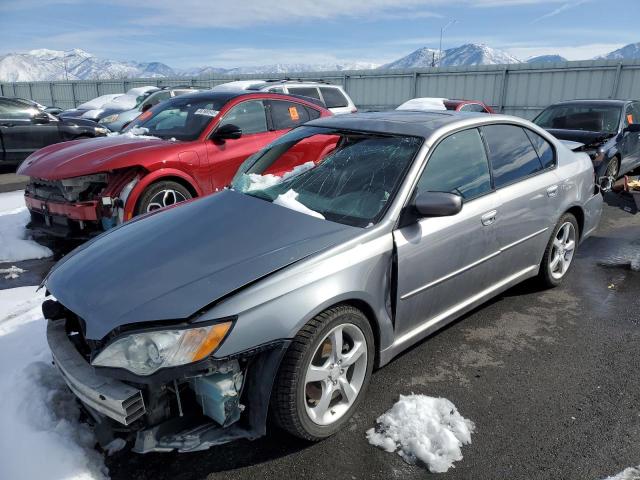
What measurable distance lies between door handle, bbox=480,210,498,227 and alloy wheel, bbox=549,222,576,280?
1150 millimetres

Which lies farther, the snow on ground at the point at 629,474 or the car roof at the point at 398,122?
the car roof at the point at 398,122

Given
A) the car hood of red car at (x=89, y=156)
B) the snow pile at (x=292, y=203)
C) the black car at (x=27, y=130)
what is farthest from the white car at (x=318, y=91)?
the snow pile at (x=292, y=203)

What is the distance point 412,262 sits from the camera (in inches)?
104

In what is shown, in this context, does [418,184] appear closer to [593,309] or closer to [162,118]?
[593,309]

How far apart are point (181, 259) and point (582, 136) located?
7642 millimetres

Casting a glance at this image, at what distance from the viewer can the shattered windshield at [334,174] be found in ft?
A: 9.05

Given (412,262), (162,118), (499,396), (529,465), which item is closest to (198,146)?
(162,118)

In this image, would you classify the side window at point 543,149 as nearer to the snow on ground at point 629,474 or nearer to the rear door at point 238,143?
the snow on ground at point 629,474

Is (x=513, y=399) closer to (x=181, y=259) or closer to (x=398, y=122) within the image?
A: (x=398, y=122)

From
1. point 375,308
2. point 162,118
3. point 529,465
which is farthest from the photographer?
point 162,118

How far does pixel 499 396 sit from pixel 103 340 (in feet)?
7.18

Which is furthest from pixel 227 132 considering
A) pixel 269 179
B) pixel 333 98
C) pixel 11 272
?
pixel 333 98

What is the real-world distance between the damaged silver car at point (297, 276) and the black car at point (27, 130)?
8.60 meters

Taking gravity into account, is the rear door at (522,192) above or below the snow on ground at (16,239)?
above
